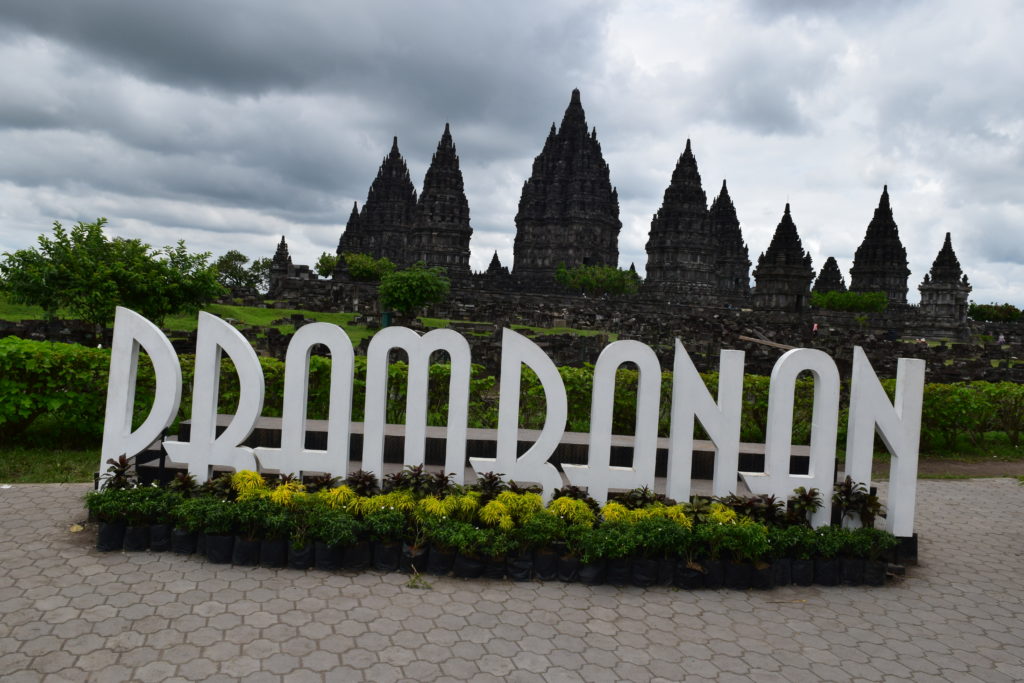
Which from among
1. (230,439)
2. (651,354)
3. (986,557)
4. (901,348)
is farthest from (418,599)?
(901,348)

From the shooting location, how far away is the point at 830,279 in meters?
75.1

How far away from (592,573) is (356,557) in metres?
2.37

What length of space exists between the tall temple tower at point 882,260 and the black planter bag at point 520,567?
6681 cm

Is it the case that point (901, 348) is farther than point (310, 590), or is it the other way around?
point (901, 348)

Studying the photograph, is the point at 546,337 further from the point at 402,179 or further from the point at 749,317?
the point at 402,179

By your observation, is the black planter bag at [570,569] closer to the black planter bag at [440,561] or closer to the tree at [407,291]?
the black planter bag at [440,561]

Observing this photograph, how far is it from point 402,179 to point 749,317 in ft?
A: 150

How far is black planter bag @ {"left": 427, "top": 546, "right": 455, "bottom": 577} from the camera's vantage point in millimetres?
6816

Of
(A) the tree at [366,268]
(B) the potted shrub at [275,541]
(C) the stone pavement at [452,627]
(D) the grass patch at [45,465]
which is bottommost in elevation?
(C) the stone pavement at [452,627]

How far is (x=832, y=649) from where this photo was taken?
18.9ft

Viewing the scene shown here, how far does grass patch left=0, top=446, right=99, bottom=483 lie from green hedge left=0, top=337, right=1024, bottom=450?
535 millimetres

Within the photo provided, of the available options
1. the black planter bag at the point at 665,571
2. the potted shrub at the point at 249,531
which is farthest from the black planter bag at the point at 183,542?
the black planter bag at the point at 665,571

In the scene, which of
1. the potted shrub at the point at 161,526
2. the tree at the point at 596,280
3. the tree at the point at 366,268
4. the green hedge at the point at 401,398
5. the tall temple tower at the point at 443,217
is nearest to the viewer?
the potted shrub at the point at 161,526

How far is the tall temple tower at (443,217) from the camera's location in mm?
64688
